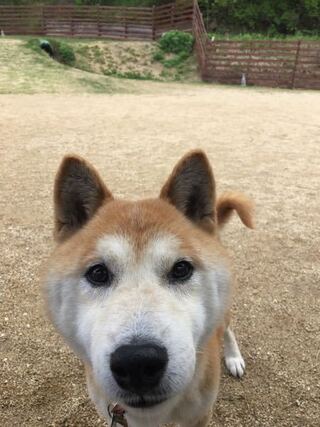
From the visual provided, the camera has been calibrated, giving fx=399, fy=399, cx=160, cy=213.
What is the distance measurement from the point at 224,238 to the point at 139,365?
2646 millimetres

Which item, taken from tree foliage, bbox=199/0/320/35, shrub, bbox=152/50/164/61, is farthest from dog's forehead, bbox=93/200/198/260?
tree foliage, bbox=199/0/320/35

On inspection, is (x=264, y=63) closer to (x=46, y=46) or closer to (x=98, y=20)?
(x=46, y=46)

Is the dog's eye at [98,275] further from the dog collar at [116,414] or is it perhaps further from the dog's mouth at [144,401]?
the dog collar at [116,414]

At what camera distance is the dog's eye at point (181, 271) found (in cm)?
140

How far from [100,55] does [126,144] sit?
12550 millimetres

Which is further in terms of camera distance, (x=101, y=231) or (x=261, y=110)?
(x=261, y=110)

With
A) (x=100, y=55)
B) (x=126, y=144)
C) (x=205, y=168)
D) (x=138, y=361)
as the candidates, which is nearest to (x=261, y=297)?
(x=205, y=168)

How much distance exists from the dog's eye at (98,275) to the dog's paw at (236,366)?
1.28 m

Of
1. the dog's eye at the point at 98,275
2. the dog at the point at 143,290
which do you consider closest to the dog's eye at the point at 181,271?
the dog at the point at 143,290

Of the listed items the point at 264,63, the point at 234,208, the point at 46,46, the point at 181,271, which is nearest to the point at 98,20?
the point at 46,46

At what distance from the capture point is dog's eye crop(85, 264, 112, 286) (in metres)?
1.38

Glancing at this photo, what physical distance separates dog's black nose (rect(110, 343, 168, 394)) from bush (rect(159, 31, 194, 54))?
18390 millimetres

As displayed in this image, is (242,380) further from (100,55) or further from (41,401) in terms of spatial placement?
(100,55)

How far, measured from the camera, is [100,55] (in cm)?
1753
